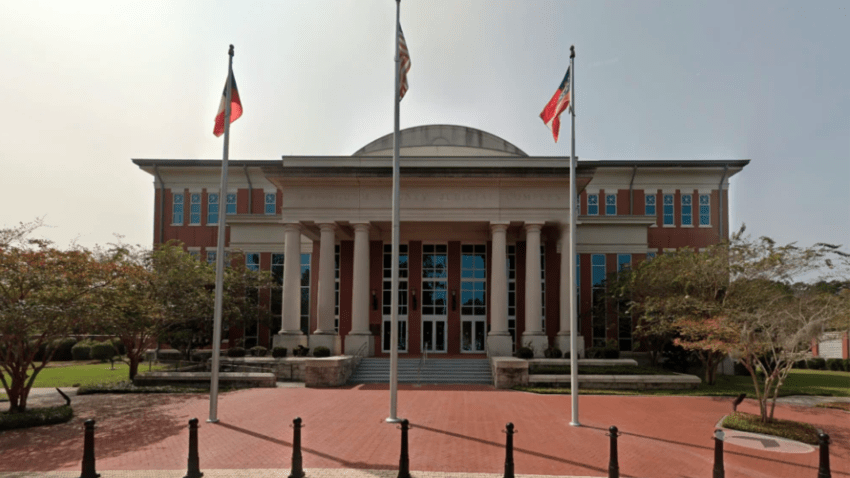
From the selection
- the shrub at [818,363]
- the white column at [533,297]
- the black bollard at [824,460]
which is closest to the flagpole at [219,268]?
the black bollard at [824,460]

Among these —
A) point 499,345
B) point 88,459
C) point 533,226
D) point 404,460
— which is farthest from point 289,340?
point 404,460

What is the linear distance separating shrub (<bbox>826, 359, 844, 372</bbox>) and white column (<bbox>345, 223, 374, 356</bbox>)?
37669 millimetres

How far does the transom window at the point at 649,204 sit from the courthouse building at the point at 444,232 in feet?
0.24

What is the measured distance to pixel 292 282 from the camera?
3123 cm

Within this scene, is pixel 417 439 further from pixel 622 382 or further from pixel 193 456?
pixel 622 382

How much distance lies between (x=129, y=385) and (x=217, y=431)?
10.8 metres

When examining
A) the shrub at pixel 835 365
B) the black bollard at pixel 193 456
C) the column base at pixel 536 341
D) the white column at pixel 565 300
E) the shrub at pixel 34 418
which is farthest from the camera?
the shrub at pixel 835 365

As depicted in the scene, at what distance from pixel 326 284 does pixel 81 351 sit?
67.6 feet

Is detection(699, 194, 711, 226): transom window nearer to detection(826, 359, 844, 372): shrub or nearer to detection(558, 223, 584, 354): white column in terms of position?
detection(558, 223, 584, 354): white column

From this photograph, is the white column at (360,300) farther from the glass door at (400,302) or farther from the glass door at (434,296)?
the glass door at (434,296)

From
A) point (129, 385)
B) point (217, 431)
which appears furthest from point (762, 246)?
point (129, 385)

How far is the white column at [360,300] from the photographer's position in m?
30.0

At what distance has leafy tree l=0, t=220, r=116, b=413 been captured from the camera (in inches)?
565

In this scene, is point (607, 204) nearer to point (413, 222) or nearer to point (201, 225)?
point (413, 222)
